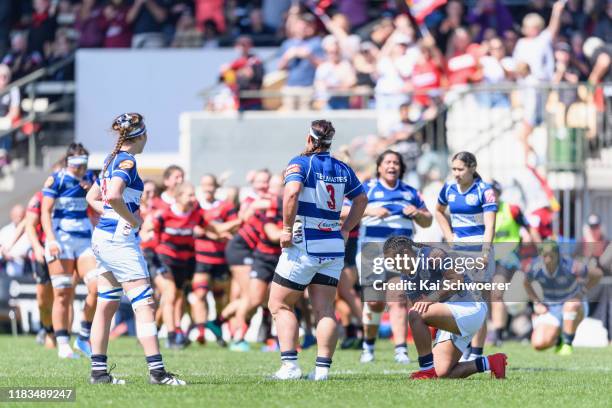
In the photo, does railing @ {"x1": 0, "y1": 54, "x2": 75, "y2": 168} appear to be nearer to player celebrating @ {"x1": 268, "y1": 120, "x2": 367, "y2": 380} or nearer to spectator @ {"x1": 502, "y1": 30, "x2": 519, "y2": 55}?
spectator @ {"x1": 502, "y1": 30, "x2": 519, "y2": 55}

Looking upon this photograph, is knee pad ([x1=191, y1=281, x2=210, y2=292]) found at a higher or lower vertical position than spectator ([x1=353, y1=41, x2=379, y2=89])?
lower

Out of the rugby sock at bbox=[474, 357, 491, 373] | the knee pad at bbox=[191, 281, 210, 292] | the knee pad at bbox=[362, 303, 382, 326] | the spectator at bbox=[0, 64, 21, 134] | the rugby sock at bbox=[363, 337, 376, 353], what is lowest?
the rugby sock at bbox=[363, 337, 376, 353]

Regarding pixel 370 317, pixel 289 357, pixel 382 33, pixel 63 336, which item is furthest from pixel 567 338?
pixel 382 33

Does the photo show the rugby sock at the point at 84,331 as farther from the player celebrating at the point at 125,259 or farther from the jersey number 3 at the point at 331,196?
the jersey number 3 at the point at 331,196

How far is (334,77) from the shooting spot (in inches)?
874

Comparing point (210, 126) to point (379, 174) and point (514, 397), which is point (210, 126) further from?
point (514, 397)

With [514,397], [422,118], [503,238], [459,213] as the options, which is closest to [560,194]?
[422,118]

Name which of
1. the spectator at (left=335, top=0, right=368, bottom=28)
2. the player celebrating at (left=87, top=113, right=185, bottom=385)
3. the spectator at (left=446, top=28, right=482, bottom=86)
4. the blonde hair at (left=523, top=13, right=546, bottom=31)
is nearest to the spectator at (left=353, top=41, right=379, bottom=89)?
the spectator at (left=446, top=28, right=482, bottom=86)

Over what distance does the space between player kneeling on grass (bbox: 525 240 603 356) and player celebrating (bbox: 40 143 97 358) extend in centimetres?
530

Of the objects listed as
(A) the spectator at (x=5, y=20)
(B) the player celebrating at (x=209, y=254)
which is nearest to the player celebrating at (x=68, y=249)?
(B) the player celebrating at (x=209, y=254)

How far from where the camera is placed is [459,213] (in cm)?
1402

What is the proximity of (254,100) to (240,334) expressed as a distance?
621 cm

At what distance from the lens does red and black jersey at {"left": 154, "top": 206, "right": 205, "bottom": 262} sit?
17781 millimetres

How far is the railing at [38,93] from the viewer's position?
24438mm
